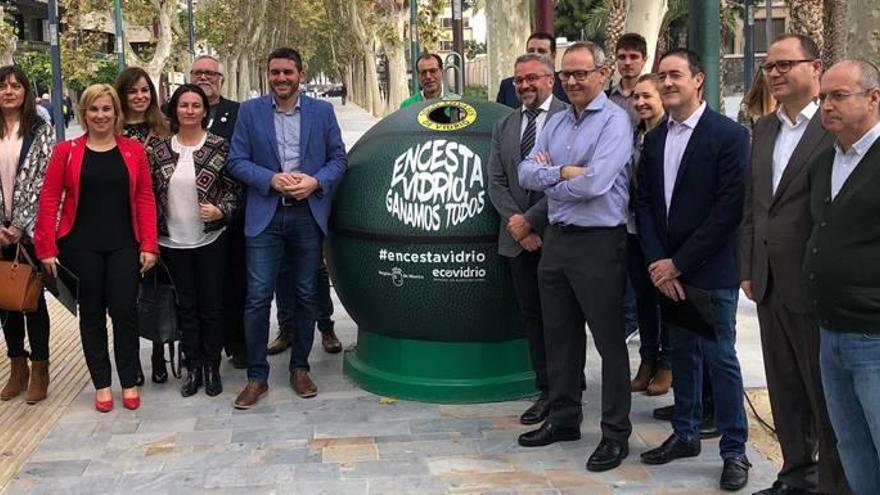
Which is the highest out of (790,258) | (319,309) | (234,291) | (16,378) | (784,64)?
(784,64)

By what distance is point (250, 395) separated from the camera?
6.11 m

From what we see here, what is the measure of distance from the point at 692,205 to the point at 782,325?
2.25 feet

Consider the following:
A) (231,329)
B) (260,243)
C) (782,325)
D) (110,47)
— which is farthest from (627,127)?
(110,47)

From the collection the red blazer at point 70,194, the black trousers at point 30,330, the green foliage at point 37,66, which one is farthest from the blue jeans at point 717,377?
the green foliage at point 37,66

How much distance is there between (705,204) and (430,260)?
167 cm

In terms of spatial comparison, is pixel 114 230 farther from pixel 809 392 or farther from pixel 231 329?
pixel 809 392

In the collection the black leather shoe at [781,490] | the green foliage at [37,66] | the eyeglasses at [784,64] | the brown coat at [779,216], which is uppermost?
the green foliage at [37,66]

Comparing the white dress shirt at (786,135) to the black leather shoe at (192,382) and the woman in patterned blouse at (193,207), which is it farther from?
the black leather shoe at (192,382)

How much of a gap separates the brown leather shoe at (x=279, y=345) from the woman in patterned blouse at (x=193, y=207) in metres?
1.05

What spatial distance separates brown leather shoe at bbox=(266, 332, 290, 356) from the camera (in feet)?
24.2

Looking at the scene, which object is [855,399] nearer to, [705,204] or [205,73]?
[705,204]

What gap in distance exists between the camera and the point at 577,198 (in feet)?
15.6

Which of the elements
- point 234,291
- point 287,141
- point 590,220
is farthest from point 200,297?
point 590,220

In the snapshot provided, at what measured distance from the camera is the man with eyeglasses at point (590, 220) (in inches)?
189
